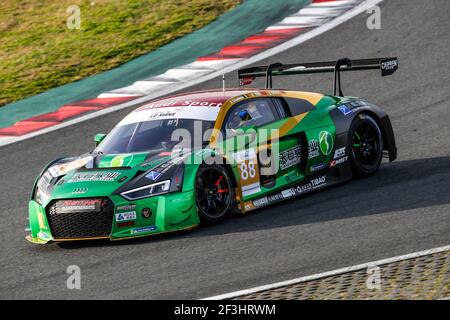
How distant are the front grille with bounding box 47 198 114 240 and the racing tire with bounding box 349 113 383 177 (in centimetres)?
312

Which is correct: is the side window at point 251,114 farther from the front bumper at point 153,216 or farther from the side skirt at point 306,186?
the front bumper at point 153,216

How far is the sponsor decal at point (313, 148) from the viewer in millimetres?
10789

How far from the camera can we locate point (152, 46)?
59.1ft

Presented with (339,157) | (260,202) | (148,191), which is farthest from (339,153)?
(148,191)

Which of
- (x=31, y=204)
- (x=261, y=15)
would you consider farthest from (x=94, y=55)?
(x=31, y=204)

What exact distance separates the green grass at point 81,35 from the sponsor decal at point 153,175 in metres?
7.51

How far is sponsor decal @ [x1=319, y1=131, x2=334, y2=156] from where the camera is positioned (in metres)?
10.9

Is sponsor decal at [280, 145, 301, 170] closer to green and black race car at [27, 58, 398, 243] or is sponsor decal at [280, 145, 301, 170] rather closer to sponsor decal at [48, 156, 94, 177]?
green and black race car at [27, 58, 398, 243]

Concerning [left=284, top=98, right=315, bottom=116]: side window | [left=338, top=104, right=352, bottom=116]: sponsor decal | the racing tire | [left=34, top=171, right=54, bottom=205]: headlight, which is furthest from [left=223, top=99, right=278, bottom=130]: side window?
[left=34, top=171, right=54, bottom=205]: headlight

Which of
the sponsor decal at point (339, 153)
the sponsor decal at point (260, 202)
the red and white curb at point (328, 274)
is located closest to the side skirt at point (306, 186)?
the sponsor decal at point (260, 202)

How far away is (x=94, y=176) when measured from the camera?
9.60 metres

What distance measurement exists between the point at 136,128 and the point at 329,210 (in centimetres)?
Answer: 215

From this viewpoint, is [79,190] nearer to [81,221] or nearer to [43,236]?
[81,221]
